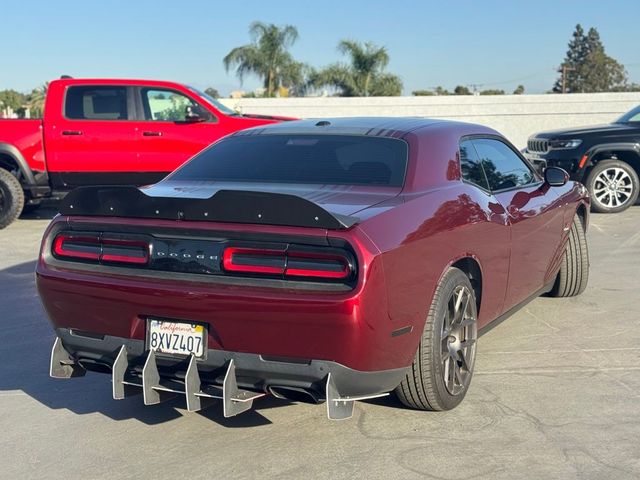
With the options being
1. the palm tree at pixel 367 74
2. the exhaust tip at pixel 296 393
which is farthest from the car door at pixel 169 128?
the palm tree at pixel 367 74

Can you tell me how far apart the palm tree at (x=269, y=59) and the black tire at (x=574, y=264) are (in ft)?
114

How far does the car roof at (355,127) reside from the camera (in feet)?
16.2

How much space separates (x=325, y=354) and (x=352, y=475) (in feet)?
1.81

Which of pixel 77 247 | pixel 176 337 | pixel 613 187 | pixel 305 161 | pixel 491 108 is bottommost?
pixel 613 187

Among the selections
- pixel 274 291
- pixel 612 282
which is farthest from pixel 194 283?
pixel 612 282

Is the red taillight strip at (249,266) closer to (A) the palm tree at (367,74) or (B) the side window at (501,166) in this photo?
(B) the side window at (501,166)

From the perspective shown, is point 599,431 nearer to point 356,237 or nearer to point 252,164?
point 356,237

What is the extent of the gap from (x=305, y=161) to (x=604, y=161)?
27.9ft

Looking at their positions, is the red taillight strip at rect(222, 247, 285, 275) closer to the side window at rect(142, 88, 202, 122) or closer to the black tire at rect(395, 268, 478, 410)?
the black tire at rect(395, 268, 478, 410)

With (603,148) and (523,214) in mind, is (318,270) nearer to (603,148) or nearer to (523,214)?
(523,214)

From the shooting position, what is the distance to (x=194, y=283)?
148 inches

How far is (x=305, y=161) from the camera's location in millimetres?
4867

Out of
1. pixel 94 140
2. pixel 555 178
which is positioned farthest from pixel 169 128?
pixel 555 178

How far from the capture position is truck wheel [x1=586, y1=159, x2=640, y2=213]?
1222 centimetres
